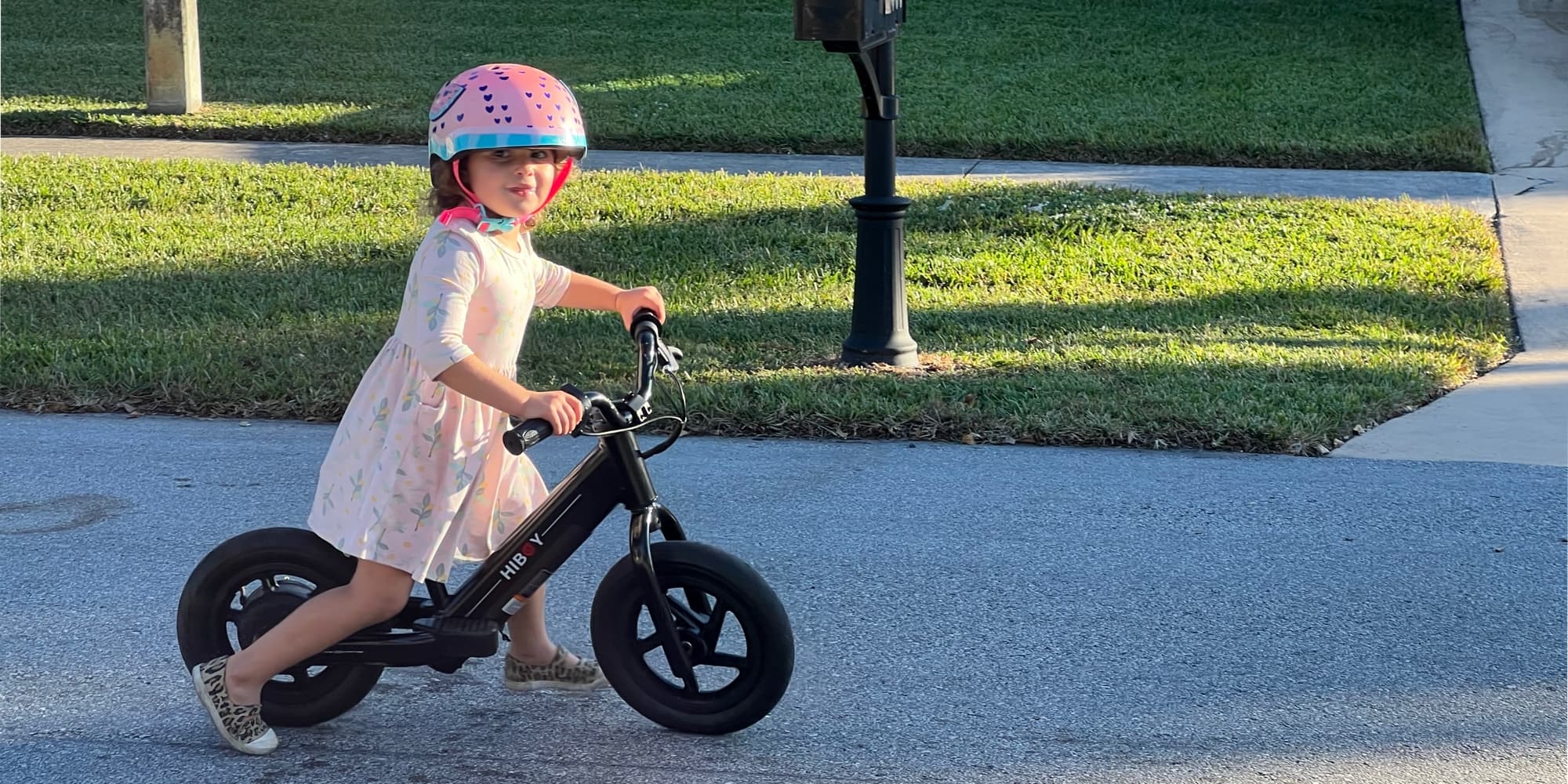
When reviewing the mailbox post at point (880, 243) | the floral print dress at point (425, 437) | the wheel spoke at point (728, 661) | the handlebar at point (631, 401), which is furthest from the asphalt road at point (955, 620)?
the mailbox post at point (880, 243)

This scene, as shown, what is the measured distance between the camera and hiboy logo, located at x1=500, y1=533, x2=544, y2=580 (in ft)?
11.1

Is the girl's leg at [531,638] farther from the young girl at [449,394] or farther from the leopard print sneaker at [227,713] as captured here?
the leopard print sneaker at [227,713]

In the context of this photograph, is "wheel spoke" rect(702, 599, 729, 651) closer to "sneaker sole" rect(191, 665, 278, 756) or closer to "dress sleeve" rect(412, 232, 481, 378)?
"dress sleeve" rect(412, 232, 481, 378)

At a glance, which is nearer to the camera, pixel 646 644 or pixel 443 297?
pixel 443 297

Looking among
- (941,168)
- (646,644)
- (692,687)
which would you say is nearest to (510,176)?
(646,644)

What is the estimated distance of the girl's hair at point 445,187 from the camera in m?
3.23

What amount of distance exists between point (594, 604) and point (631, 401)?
52 centimetres

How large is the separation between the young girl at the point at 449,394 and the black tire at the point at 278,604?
0.06 m

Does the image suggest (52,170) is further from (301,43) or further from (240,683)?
(240,683)

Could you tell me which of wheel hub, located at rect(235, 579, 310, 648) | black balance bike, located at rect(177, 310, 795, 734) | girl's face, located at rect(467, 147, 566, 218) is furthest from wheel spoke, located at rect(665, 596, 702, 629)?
girl's face, located at rect(467, 147, 566, 218)

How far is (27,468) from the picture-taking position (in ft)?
17.8

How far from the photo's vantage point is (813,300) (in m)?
7.60

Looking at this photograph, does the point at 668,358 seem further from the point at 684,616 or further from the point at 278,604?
the point at 278,604

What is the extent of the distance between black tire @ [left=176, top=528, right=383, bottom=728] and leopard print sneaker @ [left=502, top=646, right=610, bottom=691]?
12.2 inches
